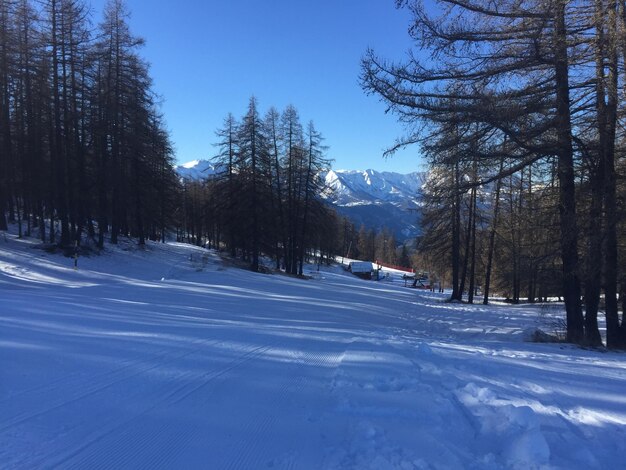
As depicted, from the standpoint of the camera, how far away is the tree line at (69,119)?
20.0 metres

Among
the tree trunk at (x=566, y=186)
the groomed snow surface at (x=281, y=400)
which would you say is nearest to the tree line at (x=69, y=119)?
the groomed snow surface at (x=281, y=400)

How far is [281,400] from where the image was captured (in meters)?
4.49

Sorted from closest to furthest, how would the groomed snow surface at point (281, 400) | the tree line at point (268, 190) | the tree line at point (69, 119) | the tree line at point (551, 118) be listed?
the groomed snow surface at point (281, 400) < the tree line at point (551, 118) < the tree line at point (69, 119) < the tree line at point (268, 190)

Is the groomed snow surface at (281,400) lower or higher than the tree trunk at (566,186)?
lower

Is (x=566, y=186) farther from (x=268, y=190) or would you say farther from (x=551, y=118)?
(x=268, y=190)

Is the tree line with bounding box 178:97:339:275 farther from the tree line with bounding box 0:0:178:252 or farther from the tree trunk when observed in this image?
the tree trunk

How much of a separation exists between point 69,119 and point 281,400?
2189cm

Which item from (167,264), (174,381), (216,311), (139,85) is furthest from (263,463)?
(139,85)

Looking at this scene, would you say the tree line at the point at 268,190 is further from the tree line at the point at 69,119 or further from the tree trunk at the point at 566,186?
the tree trunk at the point at 566,186

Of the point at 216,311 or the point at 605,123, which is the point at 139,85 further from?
the point at 605,123

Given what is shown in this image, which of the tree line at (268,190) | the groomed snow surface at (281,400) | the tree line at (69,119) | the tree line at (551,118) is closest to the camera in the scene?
the groomed snow surface at (281,400)

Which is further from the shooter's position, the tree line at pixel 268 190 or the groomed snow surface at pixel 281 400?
the tree line at pixel 268 190

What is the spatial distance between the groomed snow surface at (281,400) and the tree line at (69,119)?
1576 cm

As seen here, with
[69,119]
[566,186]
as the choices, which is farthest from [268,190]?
[566,186]
